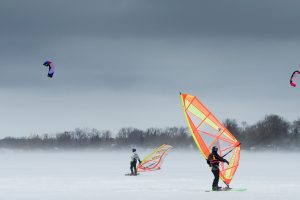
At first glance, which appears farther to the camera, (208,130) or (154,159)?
(154,159)

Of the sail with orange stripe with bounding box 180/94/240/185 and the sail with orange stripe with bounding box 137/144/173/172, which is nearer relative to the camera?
the sail with orange stripe with bounding box 180/94/240/185

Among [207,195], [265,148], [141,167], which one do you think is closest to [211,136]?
[207,195]

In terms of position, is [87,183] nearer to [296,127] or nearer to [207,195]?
[207,195]

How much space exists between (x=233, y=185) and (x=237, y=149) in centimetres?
211

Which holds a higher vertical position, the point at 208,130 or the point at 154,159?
the point at 208,130

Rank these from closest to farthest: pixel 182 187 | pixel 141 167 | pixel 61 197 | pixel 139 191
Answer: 1. pixel 61 197
2. pixel 139 191
3. pixel 182 187
4. pixel 141 167

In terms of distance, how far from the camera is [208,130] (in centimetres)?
2094

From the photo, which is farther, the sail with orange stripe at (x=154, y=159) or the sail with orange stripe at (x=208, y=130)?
the sail with orange stripe at (x=154, y=159)

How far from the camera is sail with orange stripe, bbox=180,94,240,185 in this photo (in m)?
20.7

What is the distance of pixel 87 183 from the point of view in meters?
23.8

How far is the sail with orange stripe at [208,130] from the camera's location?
68.0 feet

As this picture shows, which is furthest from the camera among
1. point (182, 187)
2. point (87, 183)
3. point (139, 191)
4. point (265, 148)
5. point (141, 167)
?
point (265, 148)

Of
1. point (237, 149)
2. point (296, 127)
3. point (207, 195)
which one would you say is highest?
point (296, 127)

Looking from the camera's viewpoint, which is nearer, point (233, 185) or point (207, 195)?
point (207, 195)
